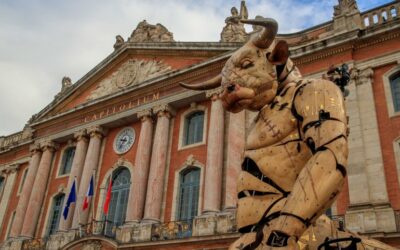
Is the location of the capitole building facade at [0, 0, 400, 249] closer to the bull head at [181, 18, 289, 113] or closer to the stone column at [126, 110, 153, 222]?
the stone column at [126, 110, 153, 222]

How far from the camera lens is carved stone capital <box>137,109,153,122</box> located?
20.3 meters

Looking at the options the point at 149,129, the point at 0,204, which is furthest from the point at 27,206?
the point at 149,129

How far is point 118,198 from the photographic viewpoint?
20406 millimetres

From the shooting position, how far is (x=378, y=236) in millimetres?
12289

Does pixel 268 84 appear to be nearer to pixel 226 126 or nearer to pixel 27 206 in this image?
pixel 226 126

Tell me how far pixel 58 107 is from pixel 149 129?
26.0 ft

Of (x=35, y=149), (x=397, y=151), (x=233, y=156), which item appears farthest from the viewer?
(x=35, y=149)

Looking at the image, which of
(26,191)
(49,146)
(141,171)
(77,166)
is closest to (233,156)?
(141,171)

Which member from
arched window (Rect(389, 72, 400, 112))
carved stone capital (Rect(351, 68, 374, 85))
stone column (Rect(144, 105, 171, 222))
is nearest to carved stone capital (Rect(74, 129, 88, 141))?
stone column (Rect(144, 105, 171, 222))

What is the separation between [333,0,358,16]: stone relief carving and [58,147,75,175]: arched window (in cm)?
1540

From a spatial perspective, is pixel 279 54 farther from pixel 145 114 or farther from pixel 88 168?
pixel 88 168

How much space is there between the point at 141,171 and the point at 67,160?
7108mm

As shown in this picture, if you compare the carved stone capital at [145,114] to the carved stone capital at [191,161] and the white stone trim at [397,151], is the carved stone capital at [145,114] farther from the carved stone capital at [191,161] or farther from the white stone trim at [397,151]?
the white stone trim at [397,151]

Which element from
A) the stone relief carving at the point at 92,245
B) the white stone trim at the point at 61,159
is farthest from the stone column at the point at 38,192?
the stone relief carving at the point at 92,245
